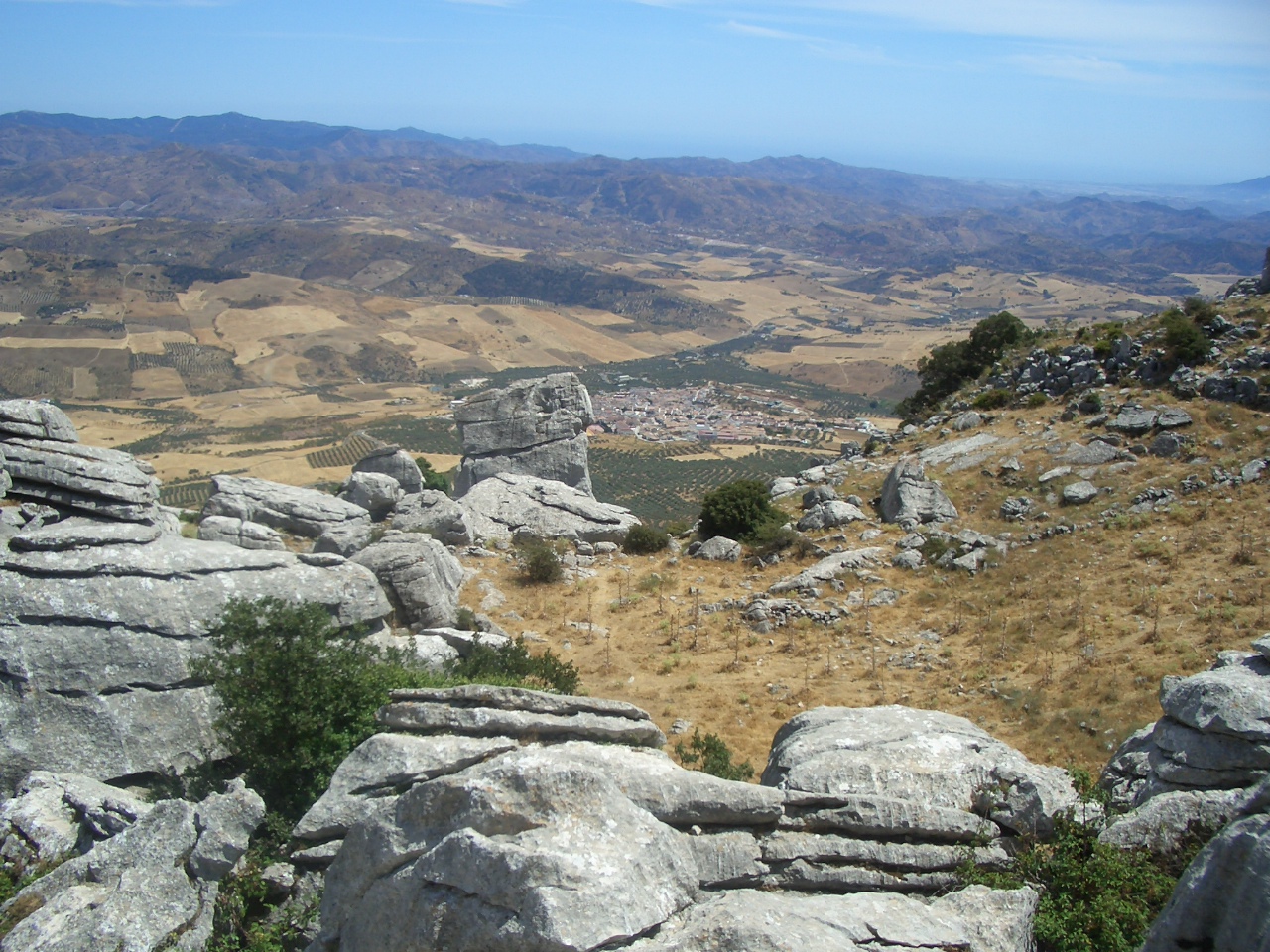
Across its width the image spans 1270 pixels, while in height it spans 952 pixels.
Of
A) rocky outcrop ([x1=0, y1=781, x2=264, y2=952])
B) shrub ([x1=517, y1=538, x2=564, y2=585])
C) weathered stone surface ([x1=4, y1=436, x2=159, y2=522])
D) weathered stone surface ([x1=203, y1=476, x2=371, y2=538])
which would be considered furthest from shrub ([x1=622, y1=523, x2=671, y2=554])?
rocky outcrop ([x1=0, y1=781, x2=264, y2=952])

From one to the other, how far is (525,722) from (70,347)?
168m

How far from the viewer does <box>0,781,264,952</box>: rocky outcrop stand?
8.97 meters

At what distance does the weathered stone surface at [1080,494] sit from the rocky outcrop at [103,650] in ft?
70.4

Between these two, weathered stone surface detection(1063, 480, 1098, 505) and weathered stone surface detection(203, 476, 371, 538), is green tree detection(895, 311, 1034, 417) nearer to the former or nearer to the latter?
weathered stone surface detection(1063, 480, 1098, 505)

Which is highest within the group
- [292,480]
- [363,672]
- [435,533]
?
[363,672]

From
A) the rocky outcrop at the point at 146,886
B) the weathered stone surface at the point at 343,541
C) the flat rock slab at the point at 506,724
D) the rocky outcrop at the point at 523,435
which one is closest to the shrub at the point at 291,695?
the rocky outcrop at the point at 146,886

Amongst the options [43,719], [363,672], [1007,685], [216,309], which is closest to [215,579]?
[43,719]

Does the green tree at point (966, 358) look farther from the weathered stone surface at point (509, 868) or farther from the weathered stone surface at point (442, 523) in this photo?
the weathered stone surface at point (509, 868)

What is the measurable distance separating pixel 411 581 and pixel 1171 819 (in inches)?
583

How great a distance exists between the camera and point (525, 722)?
9578 mm

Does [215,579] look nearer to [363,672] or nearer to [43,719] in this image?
[43,719]

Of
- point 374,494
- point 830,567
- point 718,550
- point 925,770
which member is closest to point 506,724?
point 925,770

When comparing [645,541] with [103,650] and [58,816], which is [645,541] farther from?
[58,816]

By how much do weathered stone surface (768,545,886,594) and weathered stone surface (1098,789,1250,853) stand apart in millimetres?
13568
